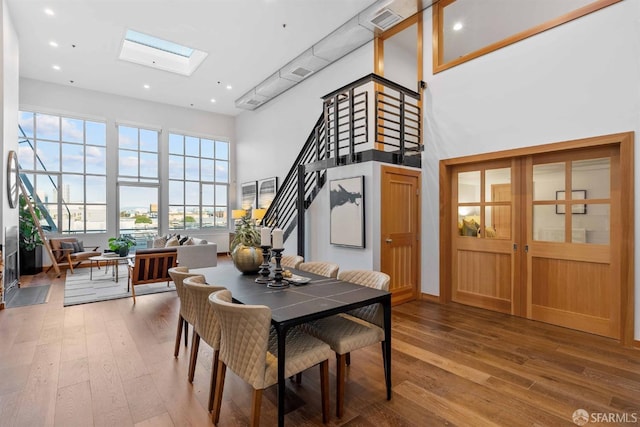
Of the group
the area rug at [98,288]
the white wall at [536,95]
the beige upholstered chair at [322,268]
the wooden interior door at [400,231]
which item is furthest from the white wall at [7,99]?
the white wall at [536,95]

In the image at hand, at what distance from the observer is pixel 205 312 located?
2246 mm

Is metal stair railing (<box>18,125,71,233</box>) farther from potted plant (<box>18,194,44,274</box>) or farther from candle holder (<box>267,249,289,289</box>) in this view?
candle holder (<box>267,249,289,289</box>)

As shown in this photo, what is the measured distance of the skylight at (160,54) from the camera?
6359 mm

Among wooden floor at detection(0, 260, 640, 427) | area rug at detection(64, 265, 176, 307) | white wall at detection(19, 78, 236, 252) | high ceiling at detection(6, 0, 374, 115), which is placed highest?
high ceiling at detection(6, 0, 374, 115)

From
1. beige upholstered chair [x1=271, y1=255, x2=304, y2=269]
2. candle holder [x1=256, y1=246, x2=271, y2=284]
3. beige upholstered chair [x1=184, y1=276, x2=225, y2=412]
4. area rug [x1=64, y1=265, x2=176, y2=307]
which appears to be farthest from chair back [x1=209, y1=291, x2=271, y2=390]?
area rug [x1=64, y1=265, x2=176, y2=307]

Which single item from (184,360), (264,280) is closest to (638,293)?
(264,280)

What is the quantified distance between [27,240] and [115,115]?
12.4 feet

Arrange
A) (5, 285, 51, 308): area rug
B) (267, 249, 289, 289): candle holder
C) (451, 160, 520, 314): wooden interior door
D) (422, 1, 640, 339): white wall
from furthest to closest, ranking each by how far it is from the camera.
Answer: (5, 285, 51, 308): area rug < (451, 160, 520, 314): wooden interior door < (422, 1, 640, 339): white wall < (267, 249, 289, 289): candle holder

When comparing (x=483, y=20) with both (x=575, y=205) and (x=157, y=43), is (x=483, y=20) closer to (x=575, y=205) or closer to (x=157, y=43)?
(x=575, y=205)

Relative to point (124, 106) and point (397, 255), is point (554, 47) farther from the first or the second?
point (124, 106)

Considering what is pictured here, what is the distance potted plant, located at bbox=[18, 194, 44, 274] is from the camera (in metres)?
6.47

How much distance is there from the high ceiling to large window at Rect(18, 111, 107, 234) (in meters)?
1.09

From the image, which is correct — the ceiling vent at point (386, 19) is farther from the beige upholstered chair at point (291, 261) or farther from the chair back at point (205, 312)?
the chair back at point (205, 312)

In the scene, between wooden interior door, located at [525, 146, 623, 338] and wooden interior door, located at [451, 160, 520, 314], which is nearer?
wooden interior door, located at [525, 146, 623, 338]
